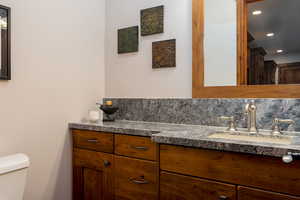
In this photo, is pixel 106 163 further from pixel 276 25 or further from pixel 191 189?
pixel 276 25

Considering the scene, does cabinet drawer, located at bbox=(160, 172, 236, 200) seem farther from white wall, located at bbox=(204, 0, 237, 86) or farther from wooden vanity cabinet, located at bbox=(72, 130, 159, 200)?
white wall, located at bbox=(204, 0, 237, 86)

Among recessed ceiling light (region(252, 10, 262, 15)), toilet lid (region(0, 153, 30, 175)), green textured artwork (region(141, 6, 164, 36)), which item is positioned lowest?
toilet lid (region(0, 153, 30, 175))

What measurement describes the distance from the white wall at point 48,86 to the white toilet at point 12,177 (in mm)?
206

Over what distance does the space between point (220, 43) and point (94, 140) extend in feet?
3.97

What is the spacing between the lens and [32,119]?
5.24ft

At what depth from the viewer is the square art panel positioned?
1805 mm

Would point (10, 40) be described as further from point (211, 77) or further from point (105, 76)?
point (211, 77)

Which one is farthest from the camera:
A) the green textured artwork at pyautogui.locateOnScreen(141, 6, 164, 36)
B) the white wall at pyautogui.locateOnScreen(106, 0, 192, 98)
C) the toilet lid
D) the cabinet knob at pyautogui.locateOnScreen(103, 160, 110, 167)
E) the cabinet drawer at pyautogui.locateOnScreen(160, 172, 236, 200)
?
the green textured artwork at pyautogui.locateOnScreen(141, 6, 164, 36)

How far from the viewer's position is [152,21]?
75.0 inches

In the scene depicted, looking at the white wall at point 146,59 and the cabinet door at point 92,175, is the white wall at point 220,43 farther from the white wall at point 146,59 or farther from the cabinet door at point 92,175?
the cabinet door at point 92,175

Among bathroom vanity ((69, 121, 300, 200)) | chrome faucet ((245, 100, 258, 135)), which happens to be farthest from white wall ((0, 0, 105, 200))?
chrome faucet ((245, 100, 258, 135))

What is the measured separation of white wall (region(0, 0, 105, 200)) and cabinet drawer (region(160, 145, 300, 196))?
963mm

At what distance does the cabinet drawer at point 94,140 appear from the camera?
5.27 ft

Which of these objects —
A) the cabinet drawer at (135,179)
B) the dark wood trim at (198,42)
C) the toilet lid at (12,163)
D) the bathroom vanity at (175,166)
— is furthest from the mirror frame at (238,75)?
the toilet lid at (12,163)
